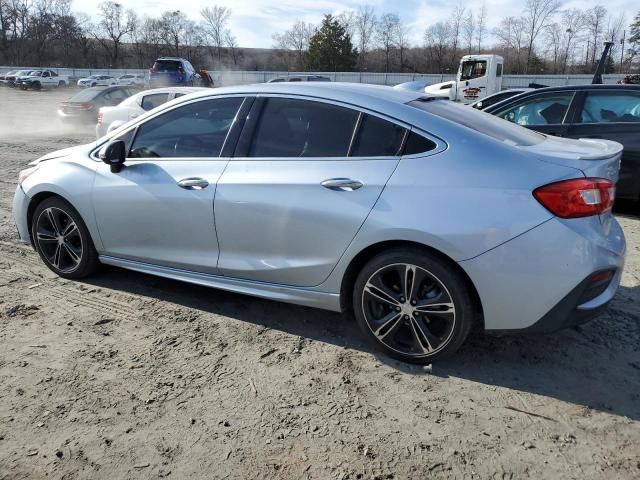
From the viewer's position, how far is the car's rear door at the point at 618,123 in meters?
6.30

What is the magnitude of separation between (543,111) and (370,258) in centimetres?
498

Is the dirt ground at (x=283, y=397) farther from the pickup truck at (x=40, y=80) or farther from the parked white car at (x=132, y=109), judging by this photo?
the pickup truck at (x=40, y=80)

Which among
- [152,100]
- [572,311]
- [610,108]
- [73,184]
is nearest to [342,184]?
[572,311]

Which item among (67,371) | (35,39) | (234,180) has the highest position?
(35,39)

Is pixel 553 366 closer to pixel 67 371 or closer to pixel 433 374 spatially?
pixel 433 374

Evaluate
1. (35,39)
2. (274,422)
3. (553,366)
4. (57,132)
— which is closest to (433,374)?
(553,366)

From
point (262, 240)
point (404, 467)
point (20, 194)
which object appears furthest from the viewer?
point (20, 194)

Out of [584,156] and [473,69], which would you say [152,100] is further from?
[473,69]

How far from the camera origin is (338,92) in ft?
11.2

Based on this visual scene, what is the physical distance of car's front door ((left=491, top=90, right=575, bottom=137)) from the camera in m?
6.79

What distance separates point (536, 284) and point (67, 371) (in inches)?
106

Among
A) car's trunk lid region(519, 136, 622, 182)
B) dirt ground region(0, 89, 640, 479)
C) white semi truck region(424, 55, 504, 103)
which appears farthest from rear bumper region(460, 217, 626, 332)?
white semi truck region(424, 55, 504, 103)

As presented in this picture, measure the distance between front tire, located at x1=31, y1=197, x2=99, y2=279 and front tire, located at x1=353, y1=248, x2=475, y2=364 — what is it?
2.38 metres

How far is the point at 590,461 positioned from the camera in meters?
2.39
